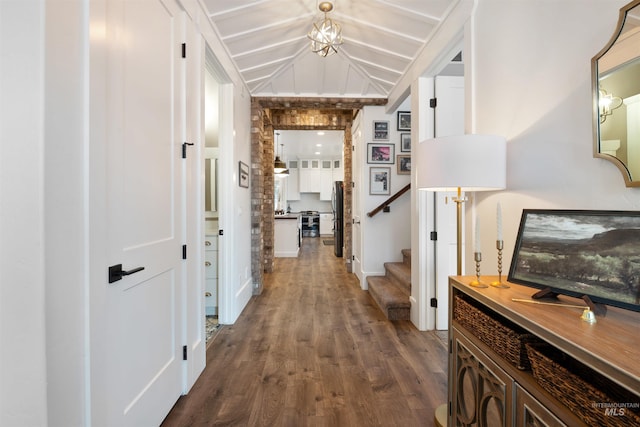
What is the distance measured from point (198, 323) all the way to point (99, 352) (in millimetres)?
959

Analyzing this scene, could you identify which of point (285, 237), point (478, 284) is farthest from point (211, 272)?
point (285, 237)

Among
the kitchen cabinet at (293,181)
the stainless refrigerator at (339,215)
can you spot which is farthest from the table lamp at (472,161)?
the kitchen cabinet at (293,181)

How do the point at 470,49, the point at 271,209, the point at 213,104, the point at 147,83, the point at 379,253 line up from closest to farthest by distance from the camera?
the point at 147,83
the point at 470,49
the point at 213,104
the point at 379,253
the point at 271,209

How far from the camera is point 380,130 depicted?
13.0 feet

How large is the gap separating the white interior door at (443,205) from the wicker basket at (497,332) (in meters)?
1.42

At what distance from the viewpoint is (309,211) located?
1033 centimetres

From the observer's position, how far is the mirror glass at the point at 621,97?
86 cm

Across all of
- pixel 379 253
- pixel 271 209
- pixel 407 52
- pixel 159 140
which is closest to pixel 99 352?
pixel 159 140

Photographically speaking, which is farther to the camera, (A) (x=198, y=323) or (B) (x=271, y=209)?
(B) (x=271, y=209)

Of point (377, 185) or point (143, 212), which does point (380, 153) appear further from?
point (143, 212)

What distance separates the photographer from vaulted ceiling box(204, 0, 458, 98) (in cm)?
218

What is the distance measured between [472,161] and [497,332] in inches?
28.8

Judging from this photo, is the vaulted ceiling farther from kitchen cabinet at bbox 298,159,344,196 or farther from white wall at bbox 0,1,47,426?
kitchen cabinet at bbox 298,159,344,196

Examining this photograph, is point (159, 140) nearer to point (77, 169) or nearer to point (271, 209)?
point (77, 169)
